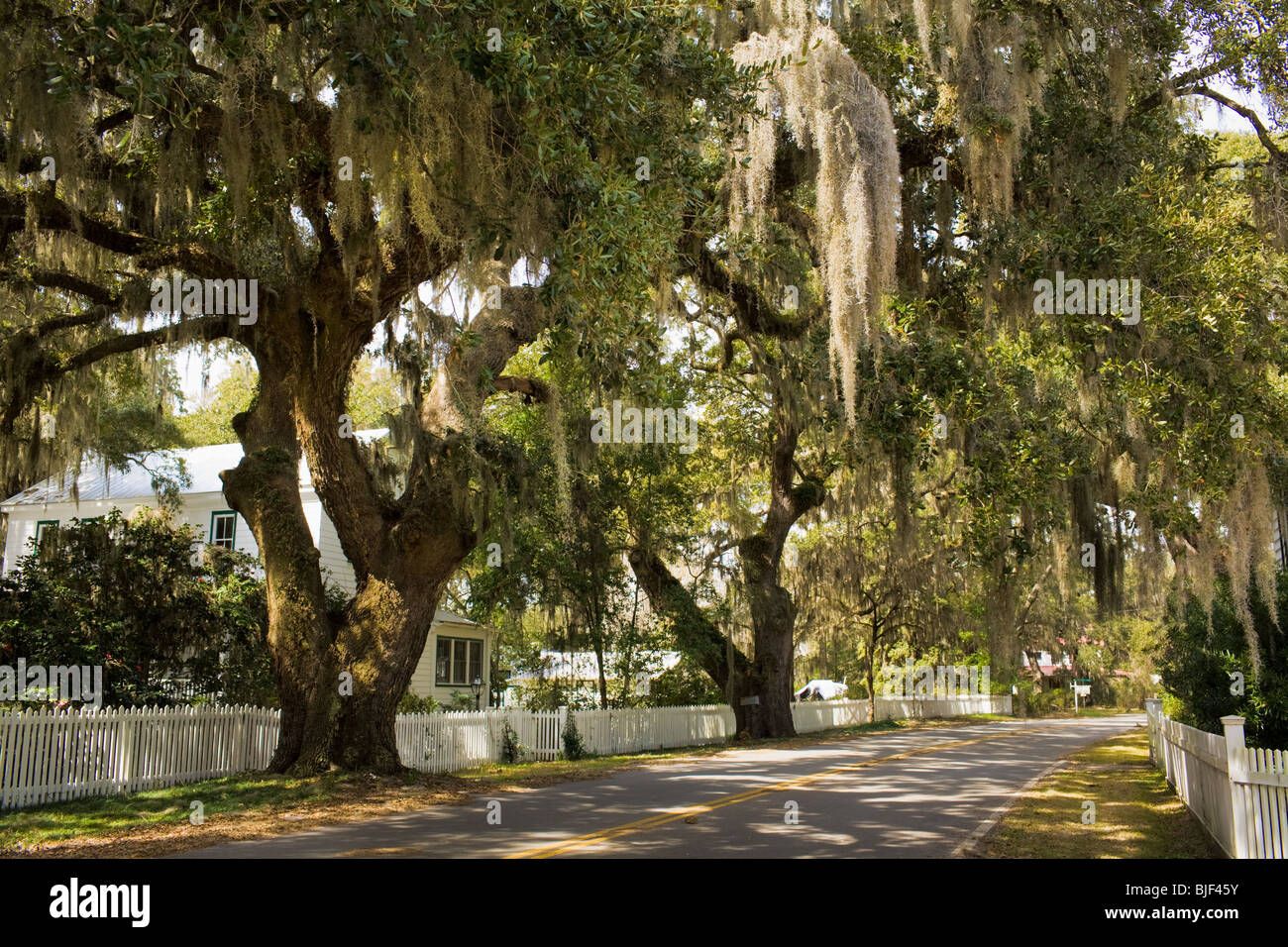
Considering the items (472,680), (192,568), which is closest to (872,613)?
(472,680)

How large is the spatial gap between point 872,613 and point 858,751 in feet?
50.1

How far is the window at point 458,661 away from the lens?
24.9 metres

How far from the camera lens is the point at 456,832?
28.6ft

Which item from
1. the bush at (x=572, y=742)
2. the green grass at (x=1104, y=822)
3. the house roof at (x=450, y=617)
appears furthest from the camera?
the house roof at (x=450, y=617)

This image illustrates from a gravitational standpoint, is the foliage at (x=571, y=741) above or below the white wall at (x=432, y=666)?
below

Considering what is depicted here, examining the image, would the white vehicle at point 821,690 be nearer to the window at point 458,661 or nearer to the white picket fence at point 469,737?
the window at point 458,661

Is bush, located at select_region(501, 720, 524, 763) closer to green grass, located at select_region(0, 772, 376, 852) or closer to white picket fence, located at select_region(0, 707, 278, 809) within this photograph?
white picket fence, located at select_region(0, 707, 278, 809)

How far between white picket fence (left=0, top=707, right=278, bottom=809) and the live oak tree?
4.77ft

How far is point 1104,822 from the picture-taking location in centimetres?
1008

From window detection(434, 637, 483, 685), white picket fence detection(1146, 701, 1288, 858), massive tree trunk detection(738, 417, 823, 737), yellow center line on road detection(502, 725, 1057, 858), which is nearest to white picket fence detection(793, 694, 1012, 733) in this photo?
massive tree trunk detection(738, 417, 823, 737)

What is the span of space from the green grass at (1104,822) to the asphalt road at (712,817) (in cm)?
41

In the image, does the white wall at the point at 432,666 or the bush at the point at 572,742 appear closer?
the bush at the point at 572,742

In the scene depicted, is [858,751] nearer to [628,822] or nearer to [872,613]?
[628,822]

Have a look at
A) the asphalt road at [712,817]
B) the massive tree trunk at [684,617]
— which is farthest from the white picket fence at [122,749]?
the massive tree trunk at [684,617]
